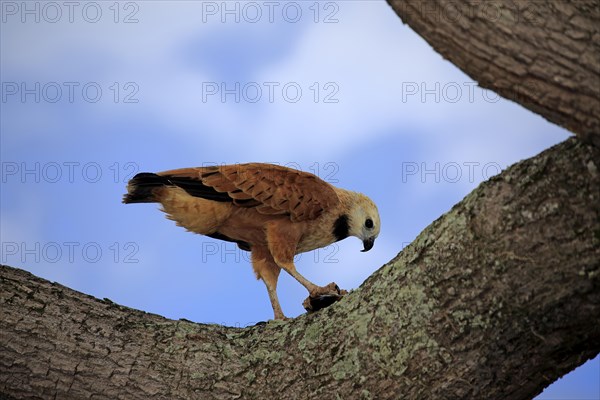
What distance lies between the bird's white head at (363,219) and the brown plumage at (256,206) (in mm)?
306

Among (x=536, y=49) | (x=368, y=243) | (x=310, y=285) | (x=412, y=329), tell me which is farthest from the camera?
(x=368, y=243)

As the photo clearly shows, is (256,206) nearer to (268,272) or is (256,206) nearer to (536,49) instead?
(268,272)

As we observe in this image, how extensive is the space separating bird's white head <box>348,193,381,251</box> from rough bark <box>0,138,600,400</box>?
190 cm

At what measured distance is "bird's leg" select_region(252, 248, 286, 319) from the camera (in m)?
5.73

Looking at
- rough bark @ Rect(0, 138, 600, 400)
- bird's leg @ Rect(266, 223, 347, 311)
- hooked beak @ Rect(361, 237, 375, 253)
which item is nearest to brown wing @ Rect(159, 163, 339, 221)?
bird's leg @ Rect(266, 223, 347, 311)

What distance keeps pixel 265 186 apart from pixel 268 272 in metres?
0.69

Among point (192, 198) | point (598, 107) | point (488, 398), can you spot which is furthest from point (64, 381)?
point (598, 107)

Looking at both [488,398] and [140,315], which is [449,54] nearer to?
[488,398]

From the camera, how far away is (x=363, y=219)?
6.36m

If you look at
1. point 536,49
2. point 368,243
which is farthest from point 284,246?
point 536,49

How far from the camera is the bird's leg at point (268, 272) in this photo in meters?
5.73

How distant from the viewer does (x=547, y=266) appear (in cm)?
352

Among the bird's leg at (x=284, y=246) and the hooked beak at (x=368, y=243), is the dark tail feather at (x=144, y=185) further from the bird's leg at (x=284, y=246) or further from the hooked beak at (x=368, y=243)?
the hooked beak at (x=368, y=243)

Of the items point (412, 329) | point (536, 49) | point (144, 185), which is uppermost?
point (144, 185)
